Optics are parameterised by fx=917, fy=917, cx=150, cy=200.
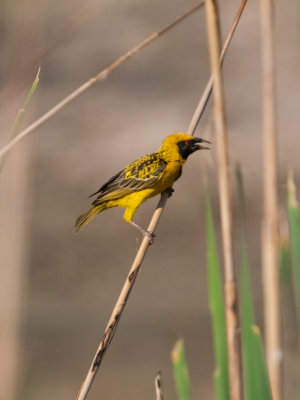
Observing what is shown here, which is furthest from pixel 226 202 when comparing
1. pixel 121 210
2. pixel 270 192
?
pixel 121 210

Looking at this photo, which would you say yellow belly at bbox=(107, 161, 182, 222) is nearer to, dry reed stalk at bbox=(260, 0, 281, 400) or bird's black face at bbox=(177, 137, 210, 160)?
bird's black face at bbox=(177, 137, 210, 160)

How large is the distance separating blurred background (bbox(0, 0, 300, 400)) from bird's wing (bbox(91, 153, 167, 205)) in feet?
15.7

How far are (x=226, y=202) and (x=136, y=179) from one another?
1.50 m

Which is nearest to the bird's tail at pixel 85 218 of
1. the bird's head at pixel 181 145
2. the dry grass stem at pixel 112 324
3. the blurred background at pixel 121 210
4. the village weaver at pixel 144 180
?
the village weaver at pixel 144 180

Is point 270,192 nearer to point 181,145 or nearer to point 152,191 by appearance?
point 181,145

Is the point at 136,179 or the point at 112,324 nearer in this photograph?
the point at 112,324

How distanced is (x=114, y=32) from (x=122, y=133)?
174cm

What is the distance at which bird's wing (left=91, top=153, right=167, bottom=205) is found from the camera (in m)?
3.16

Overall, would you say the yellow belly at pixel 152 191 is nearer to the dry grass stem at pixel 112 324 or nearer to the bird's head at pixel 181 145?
the bird's head at pixel 181 145

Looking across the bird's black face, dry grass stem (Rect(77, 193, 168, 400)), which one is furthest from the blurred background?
dry grass stem (Rect(77, 193, 168, 400))

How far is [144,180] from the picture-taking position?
3188mm

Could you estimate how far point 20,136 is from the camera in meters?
1.88

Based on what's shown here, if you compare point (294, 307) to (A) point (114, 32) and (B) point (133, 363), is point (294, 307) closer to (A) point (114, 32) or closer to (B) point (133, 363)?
(B) point (133, 363)

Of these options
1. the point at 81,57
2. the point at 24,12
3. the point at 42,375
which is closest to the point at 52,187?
the point at 81,57
